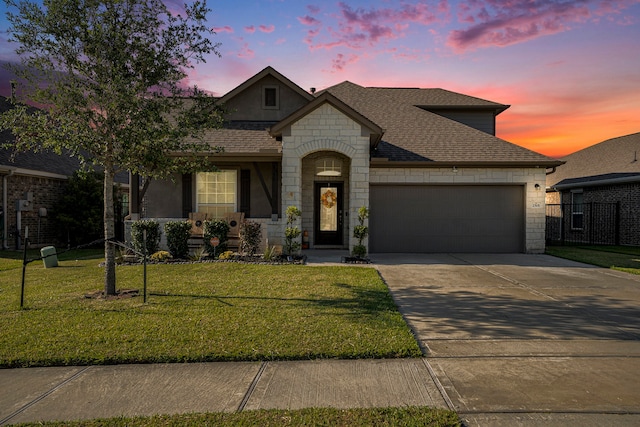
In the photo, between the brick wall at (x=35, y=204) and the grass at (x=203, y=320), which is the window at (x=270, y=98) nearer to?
the grass at (x=203, y=320)

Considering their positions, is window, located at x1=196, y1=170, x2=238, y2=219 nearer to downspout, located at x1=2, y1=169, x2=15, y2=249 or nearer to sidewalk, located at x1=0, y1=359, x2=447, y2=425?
downspout, located at x1=2, y1=169, x2=15, y2=249

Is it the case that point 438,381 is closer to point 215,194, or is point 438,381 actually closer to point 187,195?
point 215,194

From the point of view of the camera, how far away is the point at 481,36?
13148 mm

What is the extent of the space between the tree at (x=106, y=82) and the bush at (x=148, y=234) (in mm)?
4251

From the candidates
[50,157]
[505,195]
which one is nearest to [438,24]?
[505,195]

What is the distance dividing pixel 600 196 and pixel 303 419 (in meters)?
21.2

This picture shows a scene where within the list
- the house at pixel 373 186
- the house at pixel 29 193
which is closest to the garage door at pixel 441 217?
the house at pixel 373 186

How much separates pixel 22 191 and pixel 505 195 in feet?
61.2

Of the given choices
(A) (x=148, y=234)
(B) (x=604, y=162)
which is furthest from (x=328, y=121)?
(B) (x=604, y=162)

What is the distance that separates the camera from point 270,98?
15.7 m

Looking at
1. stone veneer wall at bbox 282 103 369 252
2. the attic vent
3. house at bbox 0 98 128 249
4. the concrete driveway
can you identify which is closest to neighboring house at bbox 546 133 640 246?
the concrete driveway

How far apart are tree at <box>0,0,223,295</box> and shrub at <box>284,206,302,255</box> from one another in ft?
16.4

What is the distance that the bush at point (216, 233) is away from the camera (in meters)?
12.0

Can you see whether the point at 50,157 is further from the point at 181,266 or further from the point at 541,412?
the point at 541,412
